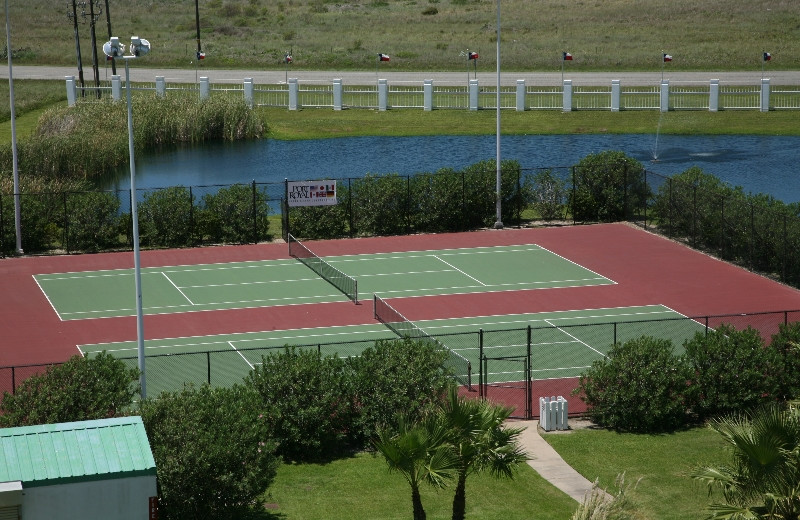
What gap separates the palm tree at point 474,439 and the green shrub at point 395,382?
7.92 metres

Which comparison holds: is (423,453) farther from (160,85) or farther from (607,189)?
(160,85)

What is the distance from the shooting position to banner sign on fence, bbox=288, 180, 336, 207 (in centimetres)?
4800

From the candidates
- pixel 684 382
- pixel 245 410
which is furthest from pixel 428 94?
pixel 245 410

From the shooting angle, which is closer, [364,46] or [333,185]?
[333,185]

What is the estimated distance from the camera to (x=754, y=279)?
1658 inches

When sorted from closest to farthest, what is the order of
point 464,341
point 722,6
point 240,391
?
point 240,391 < point 464,341 < point 722,6

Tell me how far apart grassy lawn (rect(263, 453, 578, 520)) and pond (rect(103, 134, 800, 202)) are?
35.5m

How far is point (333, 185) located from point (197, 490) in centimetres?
2596

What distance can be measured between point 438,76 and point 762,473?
2889 inches

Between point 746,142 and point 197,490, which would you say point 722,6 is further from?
point 197,490

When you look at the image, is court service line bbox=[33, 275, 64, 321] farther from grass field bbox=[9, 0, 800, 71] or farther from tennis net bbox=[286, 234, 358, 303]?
grass field bbox=[9, 0, 800, 71]

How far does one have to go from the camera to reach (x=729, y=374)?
29.8m

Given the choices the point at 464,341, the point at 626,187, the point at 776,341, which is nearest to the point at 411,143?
the point at 626,187

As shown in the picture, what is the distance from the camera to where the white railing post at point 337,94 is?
78938 mm
